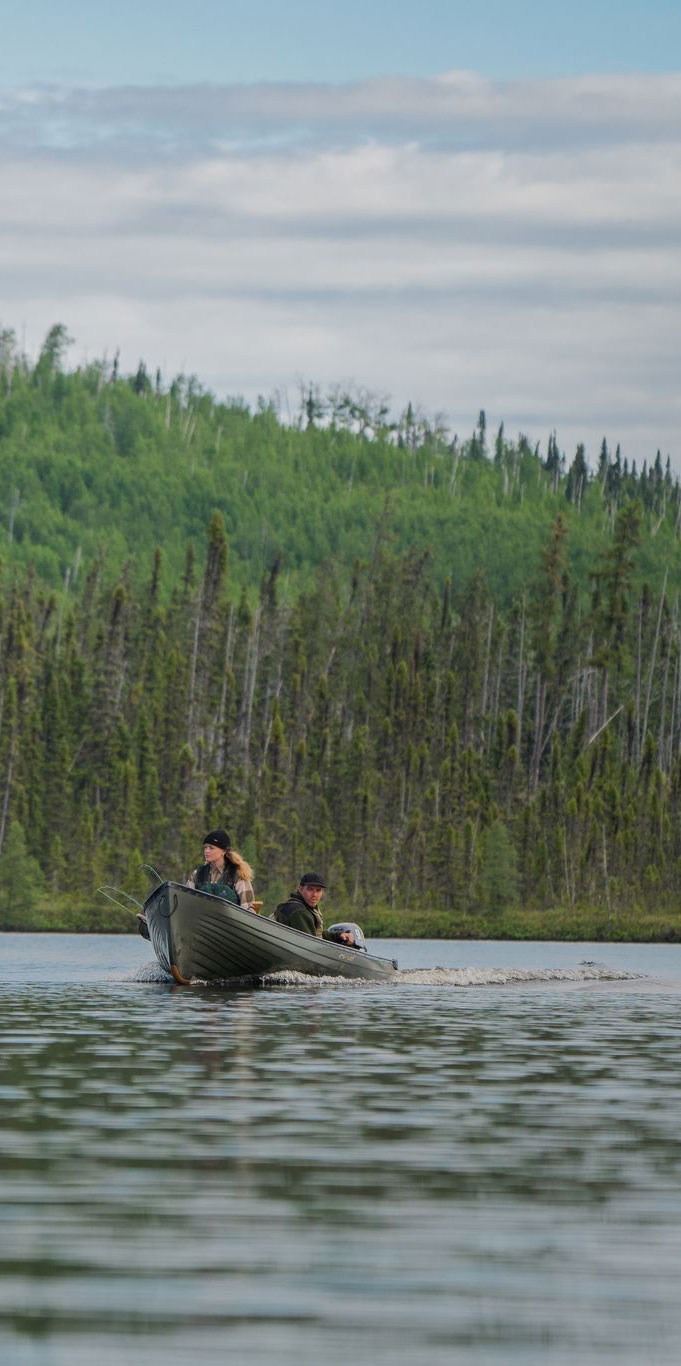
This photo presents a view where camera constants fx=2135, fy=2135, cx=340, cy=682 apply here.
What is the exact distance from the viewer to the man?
3659 centimetres

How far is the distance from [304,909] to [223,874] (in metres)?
1.96

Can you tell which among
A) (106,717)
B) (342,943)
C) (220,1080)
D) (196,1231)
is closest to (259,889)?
(106,717)

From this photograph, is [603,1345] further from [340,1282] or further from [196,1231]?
[196,1231]

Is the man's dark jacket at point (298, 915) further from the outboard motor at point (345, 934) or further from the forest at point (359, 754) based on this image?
the forest at point (359, 754)

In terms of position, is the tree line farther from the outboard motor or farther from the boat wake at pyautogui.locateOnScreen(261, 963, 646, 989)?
the outboard motor

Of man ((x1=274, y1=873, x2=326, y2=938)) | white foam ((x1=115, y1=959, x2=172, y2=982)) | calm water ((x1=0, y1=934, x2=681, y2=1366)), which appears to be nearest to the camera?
calm water ((x1=0, y1=934, x2=681, y2=1366))

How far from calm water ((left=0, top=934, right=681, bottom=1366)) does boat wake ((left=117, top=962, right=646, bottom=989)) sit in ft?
31.6

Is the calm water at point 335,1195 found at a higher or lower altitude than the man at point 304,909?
lower

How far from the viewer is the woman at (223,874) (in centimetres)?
3494

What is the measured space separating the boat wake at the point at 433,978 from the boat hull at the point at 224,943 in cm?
16

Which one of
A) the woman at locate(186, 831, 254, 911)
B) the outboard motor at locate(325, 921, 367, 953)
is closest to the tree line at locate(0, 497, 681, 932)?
the outboard motor at locate(325, 921, 367, 953)

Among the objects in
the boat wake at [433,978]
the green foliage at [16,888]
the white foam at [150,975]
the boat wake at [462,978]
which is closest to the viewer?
the boat wake at [433,978]

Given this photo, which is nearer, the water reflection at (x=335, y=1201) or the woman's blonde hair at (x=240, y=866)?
the water reflection at (x=335, y=1201)

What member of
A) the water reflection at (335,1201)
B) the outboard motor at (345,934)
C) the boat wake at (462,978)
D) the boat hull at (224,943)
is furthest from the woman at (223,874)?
the water reflection at (335,1201)
